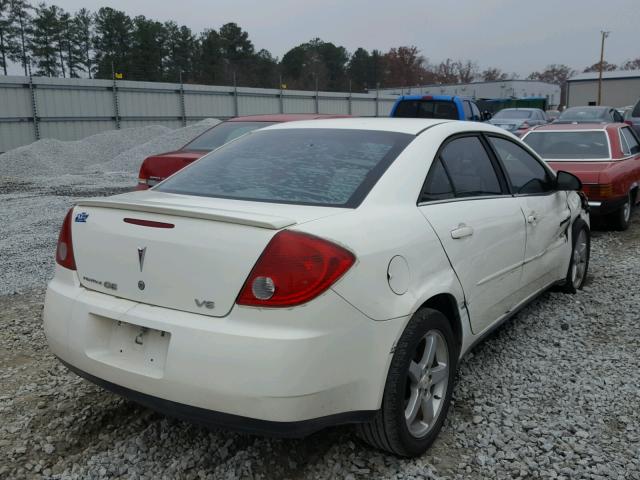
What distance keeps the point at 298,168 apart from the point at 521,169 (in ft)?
6.63

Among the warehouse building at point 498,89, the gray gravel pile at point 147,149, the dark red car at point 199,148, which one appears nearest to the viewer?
the dark red car at point 199,148

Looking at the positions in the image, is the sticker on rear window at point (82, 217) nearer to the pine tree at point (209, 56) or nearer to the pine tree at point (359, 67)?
the pine tree at point (209, 56)

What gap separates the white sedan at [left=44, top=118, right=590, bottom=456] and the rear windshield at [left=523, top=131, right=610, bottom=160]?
5594 mm

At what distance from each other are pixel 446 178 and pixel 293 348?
4.81 ft

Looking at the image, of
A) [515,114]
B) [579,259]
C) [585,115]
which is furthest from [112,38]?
[579,259]

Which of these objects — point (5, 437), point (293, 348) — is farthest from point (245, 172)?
point (5, 437)

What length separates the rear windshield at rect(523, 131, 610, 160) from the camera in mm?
8164

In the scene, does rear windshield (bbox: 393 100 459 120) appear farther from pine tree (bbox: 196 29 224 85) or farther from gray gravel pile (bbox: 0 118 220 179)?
pine tree (bbox: 196 29 224 85)

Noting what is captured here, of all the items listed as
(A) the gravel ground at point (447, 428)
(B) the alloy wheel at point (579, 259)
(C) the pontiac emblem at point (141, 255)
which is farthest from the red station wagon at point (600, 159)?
(C) the pontiac emblem at point (141, 255)

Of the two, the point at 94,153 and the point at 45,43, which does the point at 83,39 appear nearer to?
the point at 45,43

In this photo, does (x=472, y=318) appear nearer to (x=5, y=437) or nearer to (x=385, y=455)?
(x=385, y=455)

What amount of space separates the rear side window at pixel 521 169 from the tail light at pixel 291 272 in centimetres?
207

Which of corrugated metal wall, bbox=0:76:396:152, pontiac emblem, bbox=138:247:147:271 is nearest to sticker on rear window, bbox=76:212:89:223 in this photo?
pontiac emblem, bbox=138:247:147:271

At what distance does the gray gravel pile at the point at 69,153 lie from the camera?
16.2m
